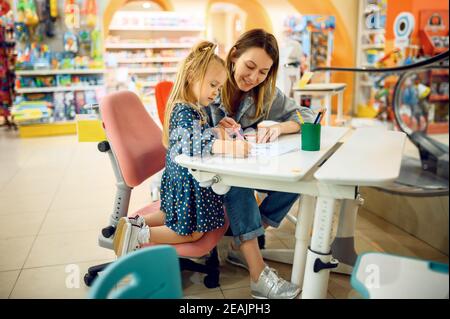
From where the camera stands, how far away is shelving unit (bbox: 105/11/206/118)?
6.68 meters

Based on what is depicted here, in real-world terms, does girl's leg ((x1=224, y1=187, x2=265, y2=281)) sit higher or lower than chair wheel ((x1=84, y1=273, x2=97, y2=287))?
higher

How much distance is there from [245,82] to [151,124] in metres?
0.50

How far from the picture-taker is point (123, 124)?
5.37 ft

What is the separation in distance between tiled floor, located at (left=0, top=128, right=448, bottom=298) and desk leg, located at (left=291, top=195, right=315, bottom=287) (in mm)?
128

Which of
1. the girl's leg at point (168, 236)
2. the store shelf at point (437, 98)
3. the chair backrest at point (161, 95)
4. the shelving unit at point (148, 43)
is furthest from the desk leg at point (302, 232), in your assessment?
the shelving unit at point (148, 43)

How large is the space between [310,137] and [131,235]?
68 cm

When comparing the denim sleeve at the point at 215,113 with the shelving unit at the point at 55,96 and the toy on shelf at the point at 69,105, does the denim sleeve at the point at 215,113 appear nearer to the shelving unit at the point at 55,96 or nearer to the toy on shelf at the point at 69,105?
the shelving unit at the point at 55,96

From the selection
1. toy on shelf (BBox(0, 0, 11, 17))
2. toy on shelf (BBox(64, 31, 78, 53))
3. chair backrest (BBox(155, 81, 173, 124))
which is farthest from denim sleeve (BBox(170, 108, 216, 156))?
toy on shelf (BBox(0, 0, 11, 17))

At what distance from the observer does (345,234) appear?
174cm

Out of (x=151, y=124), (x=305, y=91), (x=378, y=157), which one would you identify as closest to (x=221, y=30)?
(x=305, y=91)

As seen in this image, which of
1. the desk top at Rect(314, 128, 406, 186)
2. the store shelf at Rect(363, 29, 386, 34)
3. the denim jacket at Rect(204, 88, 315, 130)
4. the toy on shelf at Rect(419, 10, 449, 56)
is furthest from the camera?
the store shelf at Rect(363, 29, 386, 34)

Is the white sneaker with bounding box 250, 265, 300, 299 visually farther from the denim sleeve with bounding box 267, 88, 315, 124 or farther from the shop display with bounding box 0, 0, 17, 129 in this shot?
the shop display with bounding box 0, 0, 17, 129

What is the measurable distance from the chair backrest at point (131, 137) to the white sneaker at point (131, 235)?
0.26 m
